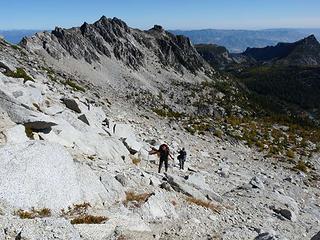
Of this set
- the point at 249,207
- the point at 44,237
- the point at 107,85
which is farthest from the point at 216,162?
the point at 107,85

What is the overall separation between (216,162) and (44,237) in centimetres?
2967

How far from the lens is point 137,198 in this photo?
59.3ft

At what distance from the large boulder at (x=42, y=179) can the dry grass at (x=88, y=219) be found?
1.04 metres

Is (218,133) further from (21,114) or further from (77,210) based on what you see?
(77,210)

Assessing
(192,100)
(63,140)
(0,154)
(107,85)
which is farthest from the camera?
(192,100)

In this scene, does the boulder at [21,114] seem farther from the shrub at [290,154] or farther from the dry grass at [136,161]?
the shrub at [290,154]

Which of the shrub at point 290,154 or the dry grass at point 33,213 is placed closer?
the dry grass at point 33,213

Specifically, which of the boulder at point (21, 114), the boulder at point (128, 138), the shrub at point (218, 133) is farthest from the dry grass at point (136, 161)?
the shrub at point (218, 133)

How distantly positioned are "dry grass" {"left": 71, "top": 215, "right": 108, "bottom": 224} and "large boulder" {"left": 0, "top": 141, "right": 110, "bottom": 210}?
3.42ft

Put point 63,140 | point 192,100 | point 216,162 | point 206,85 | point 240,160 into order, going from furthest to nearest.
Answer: point 206,85 → point 192,100 → point 240,160 → point 216,162 → point 63,140

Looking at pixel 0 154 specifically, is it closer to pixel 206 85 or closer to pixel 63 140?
pixel 63 140

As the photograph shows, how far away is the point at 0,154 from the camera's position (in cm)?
1472

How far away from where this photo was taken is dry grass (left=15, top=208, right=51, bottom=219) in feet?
43.2

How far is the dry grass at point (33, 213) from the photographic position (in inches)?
519
